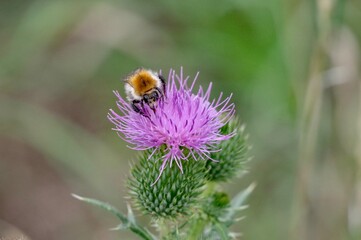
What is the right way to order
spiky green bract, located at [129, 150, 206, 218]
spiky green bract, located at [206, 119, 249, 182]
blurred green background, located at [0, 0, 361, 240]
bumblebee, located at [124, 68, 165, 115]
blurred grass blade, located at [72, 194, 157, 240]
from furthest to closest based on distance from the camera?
blurred green background, located at [0, 0, 361, 240]
spiky green bract, located at [206, 119, 249, 182]
bumblebee, located at [124, 68, 165, 115]
spiky green bract, located at [129, 150, 206, 218]
blurred grass blade, located at [72, 194, 157, 240]

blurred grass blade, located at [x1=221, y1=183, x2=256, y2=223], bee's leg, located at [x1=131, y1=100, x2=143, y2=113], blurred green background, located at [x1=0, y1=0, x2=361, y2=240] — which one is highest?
blurred green background, located at [x1=0, y1=0, x2=361, y2=240]

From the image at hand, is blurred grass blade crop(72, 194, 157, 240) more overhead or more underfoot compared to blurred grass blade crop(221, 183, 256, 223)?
more underfoot

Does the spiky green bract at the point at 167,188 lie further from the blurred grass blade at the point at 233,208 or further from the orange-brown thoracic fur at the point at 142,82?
the orange-brown thoracic fur at the point at 142,82

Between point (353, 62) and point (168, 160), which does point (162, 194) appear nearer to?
point (168, 160)

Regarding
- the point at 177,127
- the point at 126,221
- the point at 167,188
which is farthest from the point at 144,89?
the point at 126,221

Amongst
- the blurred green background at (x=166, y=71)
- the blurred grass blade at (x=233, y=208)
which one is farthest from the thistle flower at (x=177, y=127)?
the blurred green background at (x=166, y=71)

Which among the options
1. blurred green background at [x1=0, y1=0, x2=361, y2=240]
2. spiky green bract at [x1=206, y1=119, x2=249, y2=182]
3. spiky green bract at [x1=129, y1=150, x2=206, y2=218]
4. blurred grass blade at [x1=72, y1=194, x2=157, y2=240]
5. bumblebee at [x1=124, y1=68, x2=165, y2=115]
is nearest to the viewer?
blurred grass blade at [x1=72, y1=194, x2=157, y2=240]

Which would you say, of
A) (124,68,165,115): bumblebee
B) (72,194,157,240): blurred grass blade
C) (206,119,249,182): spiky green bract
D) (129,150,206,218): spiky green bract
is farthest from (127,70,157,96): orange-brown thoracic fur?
(72,194,157,240): blurred grass blade

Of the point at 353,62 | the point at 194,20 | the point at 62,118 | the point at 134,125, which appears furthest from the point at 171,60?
the point at 134,125

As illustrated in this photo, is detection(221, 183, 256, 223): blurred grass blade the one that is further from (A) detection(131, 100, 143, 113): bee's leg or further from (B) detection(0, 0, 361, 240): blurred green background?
(B) detection(0, 0, 361, 240): blurred green background
